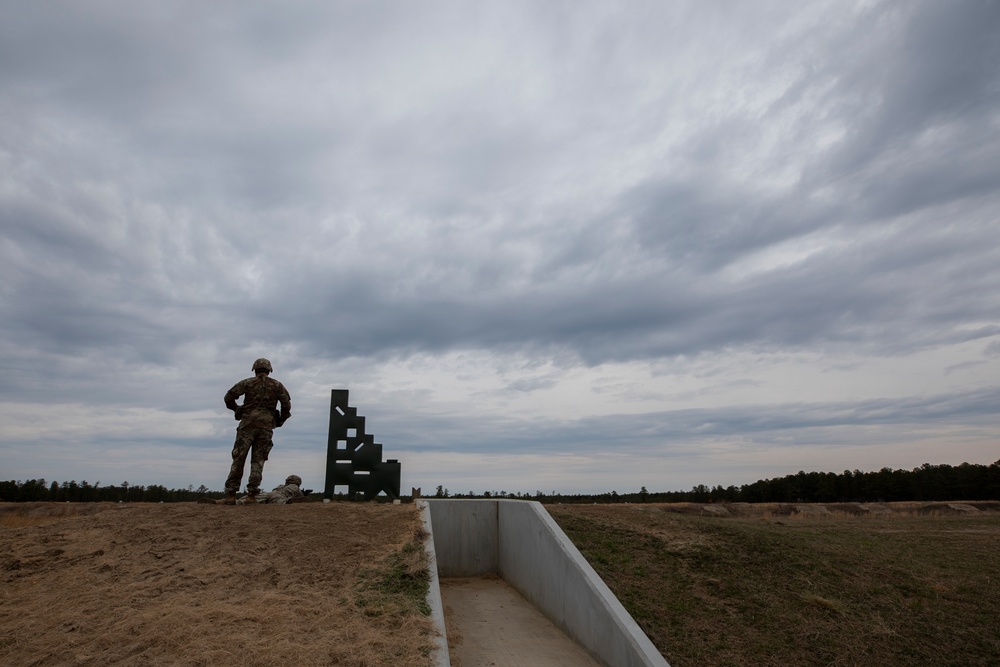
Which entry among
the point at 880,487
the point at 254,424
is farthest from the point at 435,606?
the point at 880,487

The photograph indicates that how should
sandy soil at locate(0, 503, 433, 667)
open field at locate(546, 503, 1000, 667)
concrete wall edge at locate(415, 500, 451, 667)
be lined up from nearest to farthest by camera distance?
1. sandy soil at locate(0, 503, 433, 667)
2. concrete wall edge at locate(415, 500, 451, 667)
3. open field at locate(546, 503, 1000, 667)

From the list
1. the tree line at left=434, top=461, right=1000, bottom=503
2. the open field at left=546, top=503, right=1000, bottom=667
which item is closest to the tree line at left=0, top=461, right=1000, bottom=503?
the tree line at left=434, top=461, right=1000, bottom=503

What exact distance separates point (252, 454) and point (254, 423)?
626 mm

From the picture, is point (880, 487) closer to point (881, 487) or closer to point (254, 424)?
point (881, 487)

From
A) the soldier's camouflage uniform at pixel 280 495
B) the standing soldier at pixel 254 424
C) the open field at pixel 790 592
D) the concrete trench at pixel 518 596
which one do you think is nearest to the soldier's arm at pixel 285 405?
the standing soldier at pixel 254 424

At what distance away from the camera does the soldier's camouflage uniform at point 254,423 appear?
11.9 metres

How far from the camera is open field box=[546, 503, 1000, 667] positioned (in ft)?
23.9

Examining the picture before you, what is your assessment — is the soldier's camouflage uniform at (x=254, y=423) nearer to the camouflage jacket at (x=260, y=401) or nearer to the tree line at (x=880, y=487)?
→ the camouflage jacket at (x=260, y=401)

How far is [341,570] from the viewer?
7.97 meters

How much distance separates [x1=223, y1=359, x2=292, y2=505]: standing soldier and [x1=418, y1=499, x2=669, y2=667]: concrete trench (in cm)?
336

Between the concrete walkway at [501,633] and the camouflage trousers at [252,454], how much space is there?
4.27m

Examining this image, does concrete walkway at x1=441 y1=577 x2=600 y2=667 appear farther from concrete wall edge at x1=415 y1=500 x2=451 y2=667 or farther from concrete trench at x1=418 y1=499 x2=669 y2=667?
concrete wall edge at x1=415 y1=500 x2=451 y2=667

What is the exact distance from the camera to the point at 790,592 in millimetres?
8586

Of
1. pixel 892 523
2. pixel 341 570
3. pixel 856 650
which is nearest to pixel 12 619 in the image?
pixel 341 570
